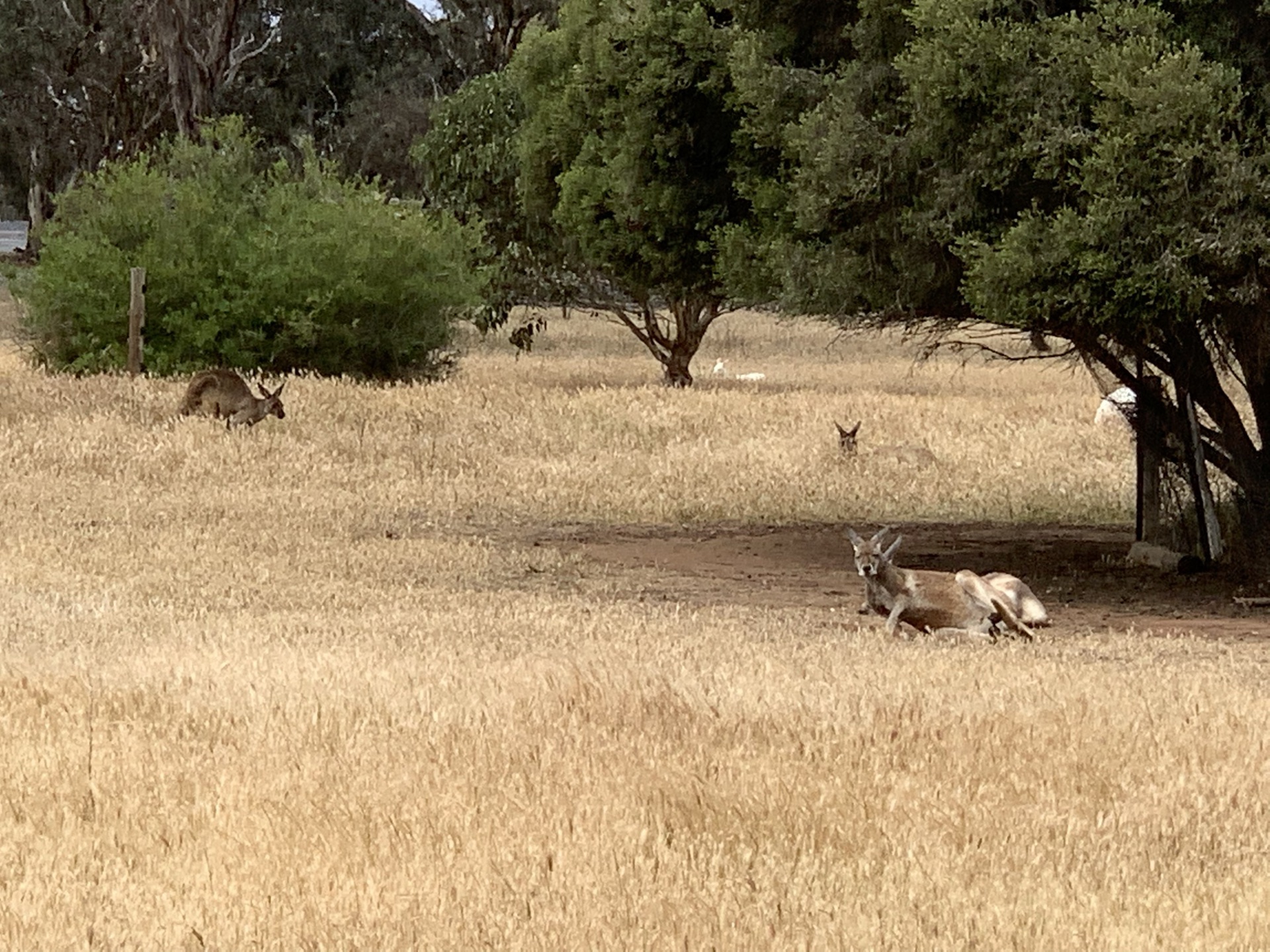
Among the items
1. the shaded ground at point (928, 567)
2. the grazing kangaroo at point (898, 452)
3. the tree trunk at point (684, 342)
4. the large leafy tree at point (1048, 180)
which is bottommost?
the shaded ground at point (928, 567)

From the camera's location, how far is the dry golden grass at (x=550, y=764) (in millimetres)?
6281

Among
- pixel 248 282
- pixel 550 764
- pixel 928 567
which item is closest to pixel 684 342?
pixel 248 282

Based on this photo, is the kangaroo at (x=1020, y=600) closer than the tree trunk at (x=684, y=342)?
Yes

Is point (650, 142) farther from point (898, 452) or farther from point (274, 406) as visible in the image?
point (274, 406)

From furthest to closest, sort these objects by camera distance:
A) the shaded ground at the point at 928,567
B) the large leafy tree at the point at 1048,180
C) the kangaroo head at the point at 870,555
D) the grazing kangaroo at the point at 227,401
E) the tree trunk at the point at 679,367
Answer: the tree trunk at the point at 679,367 < the grazing kangaroo at the point at 227,401 < the shaded ground at the point at 928,567 < the large leafy tree at the point at 1048,180 < the kangaroo head at the point at 870,555

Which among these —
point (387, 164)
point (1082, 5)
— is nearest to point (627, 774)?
point (1082, 5)

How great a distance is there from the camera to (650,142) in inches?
740

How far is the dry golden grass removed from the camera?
628cm

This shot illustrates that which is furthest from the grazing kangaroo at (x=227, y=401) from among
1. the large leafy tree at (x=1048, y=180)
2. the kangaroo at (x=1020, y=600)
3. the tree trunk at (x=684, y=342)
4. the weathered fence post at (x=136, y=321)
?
the tree trunk at (x=684, y=342)

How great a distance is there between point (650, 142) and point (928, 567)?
4377 millimetres

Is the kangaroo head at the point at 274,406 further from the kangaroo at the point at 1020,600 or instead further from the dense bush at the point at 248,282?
the kangaroo at the point at 1020,600

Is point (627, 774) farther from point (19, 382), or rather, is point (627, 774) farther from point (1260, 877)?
point (19, 382)

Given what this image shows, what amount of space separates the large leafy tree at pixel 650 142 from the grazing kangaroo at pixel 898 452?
4.09 m

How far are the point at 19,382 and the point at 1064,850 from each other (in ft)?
79.1
